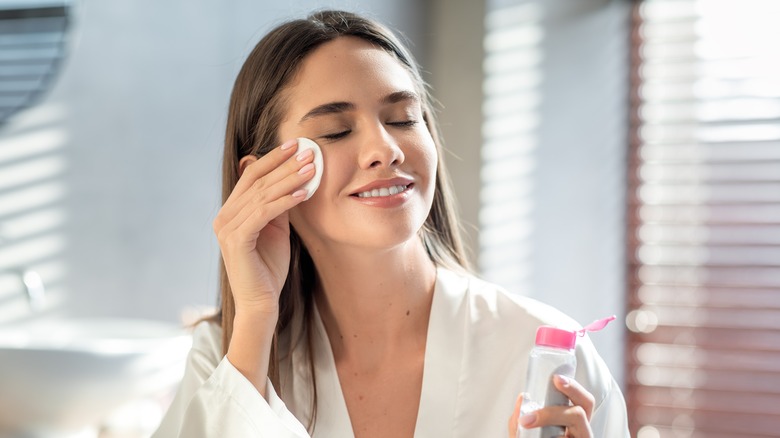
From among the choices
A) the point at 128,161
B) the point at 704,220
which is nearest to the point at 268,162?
the point at 128,161

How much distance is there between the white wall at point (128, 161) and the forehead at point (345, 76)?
867mm

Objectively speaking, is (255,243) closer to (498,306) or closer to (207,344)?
(207,344)

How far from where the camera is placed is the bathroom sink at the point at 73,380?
1469 millimetres

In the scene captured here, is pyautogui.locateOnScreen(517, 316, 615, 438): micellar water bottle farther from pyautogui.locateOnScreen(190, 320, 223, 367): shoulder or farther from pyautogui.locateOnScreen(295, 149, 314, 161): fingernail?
pyautogui.locateOnScreen(190, 320, 223, 367): shoulder

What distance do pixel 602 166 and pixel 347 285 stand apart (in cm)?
185

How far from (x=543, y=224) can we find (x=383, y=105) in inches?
70.6

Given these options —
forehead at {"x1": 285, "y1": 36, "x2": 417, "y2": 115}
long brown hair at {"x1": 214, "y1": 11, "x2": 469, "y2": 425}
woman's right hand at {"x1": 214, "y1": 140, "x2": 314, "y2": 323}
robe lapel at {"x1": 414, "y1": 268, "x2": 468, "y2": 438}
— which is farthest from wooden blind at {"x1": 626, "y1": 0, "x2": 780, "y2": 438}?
woman's right hand at {"x1": 214, "y1": 140, "x2": 314, "y2": 323}

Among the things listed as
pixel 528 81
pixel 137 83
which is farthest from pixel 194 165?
pixel 528 81

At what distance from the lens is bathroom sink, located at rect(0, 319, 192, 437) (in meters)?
1.47

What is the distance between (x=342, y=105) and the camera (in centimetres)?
135

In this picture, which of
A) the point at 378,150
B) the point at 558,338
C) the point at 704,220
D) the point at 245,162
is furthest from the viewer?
the point at 704,220

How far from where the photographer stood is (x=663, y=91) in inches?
126

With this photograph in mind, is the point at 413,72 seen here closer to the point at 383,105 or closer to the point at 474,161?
the point at 383,105

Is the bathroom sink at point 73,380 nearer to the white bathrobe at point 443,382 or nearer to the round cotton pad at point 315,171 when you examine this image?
the white bathrobe at point 443,382
